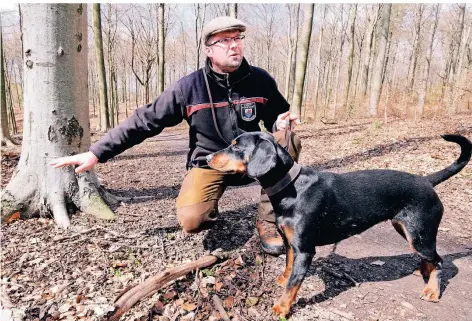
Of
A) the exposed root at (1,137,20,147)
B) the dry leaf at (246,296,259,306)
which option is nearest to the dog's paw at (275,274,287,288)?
the dry leaf at (246,296,259,306)

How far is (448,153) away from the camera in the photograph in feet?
24.3

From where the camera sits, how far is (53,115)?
3584mm

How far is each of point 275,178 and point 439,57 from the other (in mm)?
52443

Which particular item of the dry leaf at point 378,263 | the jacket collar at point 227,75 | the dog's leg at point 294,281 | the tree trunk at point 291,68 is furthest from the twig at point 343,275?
the tree trunk at point 291,68

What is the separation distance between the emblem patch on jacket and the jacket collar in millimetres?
295

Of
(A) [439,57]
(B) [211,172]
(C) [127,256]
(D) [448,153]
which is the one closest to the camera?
(C) [127,256]

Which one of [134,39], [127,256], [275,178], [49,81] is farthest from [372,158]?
[134,39]

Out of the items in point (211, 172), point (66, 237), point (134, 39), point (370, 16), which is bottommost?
point (66, 237)

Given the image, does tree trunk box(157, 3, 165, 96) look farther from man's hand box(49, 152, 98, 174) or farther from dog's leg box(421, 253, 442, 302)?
dog's leg box(421, 253, 442, 302)

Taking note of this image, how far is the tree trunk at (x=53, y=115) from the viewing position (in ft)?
11.2

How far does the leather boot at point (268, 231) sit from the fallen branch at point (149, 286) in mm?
750

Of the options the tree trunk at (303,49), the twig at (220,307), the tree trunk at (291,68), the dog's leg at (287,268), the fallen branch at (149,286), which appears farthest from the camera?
the tree trunk at (291,68)

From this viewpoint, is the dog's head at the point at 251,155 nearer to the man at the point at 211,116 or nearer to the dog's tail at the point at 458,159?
the man at the point at 211,116

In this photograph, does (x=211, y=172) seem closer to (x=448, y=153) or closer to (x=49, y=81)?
(x=49, y=81)
